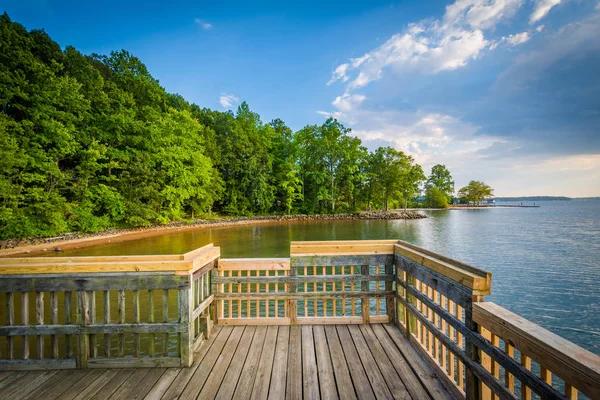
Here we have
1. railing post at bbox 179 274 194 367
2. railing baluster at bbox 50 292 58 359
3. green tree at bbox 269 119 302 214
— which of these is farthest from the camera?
green tree at bbox 269 119 302 214

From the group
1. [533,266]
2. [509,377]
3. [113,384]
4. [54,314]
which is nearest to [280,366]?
[113,384]

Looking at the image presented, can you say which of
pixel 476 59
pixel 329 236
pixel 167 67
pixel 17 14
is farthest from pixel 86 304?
pixel 167 67

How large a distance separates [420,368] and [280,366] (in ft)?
4.36

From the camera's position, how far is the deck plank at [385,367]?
6.98 ft

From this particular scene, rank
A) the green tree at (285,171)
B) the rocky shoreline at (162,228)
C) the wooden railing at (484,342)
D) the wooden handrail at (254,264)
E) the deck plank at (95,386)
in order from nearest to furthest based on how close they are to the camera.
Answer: the wooden railing at (484,342) < the deck plank at (95,386) < the wooden handrail at (254,264) < the rocky shoreline at (162,228) < the green tree at (285,171)

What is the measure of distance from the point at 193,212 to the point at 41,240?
46.0ft

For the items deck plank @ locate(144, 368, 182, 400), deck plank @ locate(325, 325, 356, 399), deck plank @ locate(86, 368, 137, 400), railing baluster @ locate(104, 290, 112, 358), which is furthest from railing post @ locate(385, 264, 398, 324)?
railing baluster @ locate(104, 290, 112, 358)

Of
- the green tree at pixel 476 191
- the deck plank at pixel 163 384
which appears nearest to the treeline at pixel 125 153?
the deck plank at pixel 163 384

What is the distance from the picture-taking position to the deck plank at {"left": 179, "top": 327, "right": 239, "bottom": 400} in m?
2.15

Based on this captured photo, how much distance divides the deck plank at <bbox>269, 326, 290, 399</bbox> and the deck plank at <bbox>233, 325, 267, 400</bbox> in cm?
18

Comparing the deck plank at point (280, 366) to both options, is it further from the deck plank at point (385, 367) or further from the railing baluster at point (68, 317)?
the railing baluster at point (68, 317)

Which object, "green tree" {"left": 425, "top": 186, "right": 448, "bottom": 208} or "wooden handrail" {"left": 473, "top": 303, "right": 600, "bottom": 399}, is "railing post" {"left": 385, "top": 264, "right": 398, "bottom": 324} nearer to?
"wooden handrail" {"left": 473, "top": 303, "right": 600, "bottom": 399}

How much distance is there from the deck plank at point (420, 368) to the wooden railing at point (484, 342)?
6 cm

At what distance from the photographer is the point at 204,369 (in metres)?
2.50
